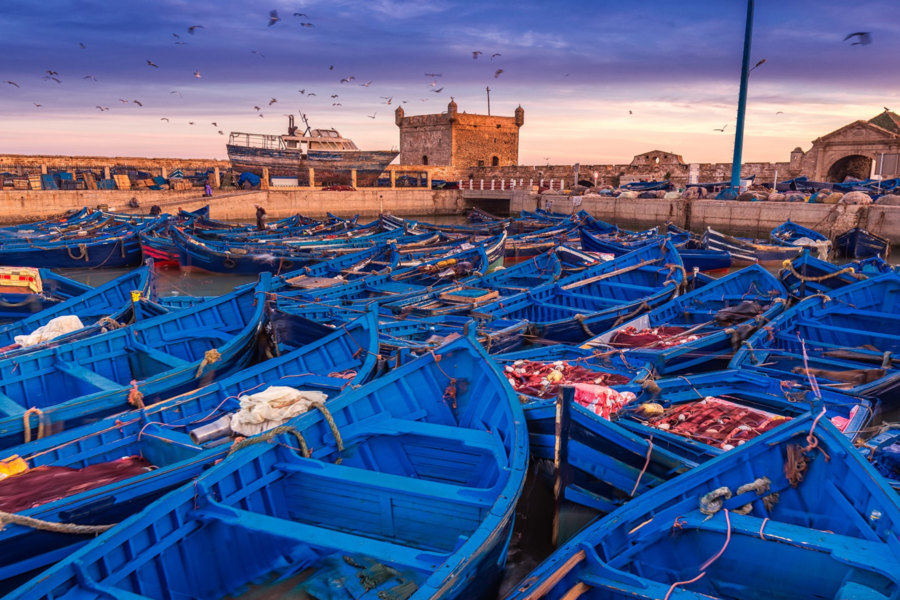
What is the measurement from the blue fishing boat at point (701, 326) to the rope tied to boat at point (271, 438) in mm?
4775

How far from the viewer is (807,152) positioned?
39.6 metres

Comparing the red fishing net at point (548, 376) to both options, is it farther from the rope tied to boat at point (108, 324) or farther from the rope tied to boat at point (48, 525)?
the rope tied to boat at point (108, 324)

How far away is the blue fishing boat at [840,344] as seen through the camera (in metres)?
7.34

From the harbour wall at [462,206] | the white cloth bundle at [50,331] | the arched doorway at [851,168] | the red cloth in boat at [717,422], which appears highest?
the arched doorway at [851,168]

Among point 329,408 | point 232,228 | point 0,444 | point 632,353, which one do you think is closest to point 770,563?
point 329,408

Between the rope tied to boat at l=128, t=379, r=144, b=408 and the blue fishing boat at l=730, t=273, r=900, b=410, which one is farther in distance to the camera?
the blue fishing boat at l=730, t=273, r=900, b=410

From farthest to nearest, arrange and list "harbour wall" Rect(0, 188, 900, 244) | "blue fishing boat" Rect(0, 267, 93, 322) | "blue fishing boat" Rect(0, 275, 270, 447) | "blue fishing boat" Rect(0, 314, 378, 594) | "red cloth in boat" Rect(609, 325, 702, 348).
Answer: "harbour wall" Rect(0, 188, 900, 244) < "blue fishing boat" Rect(0, 267, 93, 322) < "red cloth in boat" Rect(609, 325, 702, 348) < "blue fishing boat" Rect(0, 275, 270, 447) < "blue fishing boat" Rect(0, 314, 378, 594)

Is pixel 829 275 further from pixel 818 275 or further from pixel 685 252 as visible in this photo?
pixel 685 252

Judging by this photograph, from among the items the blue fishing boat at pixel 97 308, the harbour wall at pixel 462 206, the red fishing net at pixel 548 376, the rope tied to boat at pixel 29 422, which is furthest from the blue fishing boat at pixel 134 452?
the harbour wall at pixel 462 206

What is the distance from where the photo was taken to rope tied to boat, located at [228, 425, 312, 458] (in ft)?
15.0

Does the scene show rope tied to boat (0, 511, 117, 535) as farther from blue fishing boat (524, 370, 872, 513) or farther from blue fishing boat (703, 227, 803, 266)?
blue fishing boat (703, 227, 803, 266)

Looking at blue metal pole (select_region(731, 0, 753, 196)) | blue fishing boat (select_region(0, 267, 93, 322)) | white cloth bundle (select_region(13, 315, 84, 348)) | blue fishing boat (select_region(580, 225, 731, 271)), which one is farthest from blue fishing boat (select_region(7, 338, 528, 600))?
blue metal pole (select_region(731, 0, 753, 196))

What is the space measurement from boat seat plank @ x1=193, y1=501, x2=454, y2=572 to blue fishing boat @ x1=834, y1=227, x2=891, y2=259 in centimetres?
2312

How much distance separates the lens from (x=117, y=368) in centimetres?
780
